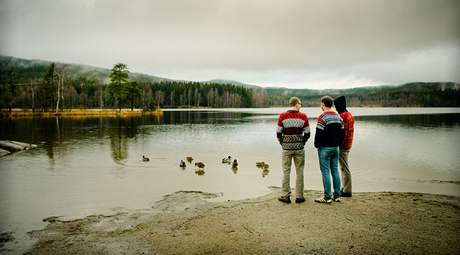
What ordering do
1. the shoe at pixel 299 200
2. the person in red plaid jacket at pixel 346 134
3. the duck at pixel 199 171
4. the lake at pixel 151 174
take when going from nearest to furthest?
the shoe at pixel 299 200 → the person in red plaid jacket at pixel 346 134 → the lake at pixel 151 174 → the duck at pixel 199 171

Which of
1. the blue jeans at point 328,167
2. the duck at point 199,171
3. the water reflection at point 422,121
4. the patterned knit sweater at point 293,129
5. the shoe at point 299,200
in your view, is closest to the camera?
the patterned knit sweater at point 293,129

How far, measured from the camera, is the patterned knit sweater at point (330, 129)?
9.59m

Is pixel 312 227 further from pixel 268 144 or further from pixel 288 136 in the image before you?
pixel 268 144

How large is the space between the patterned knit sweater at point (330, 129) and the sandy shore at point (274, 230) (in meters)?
1.85

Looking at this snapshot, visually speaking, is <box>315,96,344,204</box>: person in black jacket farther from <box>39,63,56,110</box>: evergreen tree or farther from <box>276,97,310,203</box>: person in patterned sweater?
<box>39,63,56,110</box>: evergreen tree

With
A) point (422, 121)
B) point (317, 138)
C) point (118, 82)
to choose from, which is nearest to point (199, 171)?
point (317, 138)

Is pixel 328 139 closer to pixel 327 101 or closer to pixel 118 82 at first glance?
pixel 327 101

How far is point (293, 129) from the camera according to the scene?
9.60 m

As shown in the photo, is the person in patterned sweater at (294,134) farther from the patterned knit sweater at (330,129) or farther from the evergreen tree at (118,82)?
the evergreen tree at (118,82)

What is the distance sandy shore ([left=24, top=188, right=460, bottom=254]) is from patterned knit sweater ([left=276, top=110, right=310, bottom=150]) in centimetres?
182

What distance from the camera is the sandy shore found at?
6895 millimetres

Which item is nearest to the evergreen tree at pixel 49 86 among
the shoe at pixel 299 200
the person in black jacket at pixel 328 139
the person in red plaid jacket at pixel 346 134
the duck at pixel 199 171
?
the duck at pixel 199 171

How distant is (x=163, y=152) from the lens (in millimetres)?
27000

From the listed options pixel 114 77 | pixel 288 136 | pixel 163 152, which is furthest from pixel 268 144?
pixel 114 77
